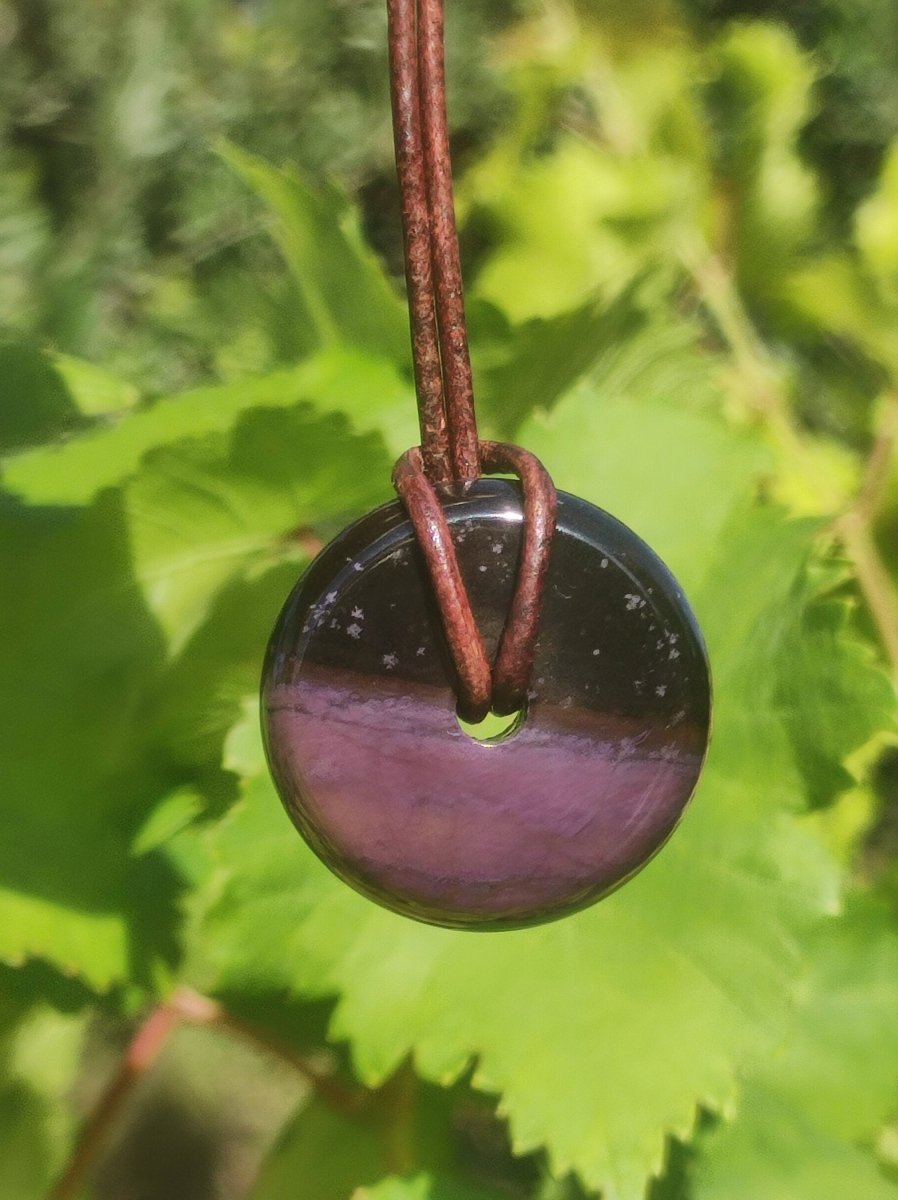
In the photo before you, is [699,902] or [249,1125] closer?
[699,902]

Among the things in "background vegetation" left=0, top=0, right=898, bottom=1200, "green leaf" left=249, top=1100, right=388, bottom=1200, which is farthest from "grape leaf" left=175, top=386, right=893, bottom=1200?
"green leaf" left=249, top=1100, right=388, bottom=1200

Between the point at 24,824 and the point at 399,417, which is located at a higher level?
the point at 399,417

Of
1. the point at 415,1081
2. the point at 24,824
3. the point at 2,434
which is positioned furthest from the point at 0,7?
the point at 415,1081

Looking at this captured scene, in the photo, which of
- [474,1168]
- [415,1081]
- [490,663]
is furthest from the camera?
[474,1168]

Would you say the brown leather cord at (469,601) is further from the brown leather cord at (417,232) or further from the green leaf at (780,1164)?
the green leaf at (780,1164)

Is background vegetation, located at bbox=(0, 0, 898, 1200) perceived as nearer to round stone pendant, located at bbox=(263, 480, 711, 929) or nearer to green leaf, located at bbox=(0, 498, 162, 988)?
green leaf, located at bbox=(0, 498, 162, 988)

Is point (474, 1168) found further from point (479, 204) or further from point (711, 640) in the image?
point (479, 204)

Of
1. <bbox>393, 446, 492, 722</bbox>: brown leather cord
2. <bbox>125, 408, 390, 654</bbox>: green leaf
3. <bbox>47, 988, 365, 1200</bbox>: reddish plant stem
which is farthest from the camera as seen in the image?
<bbox>47, 988, 365, 1200</bbox>: reddish plant stem
